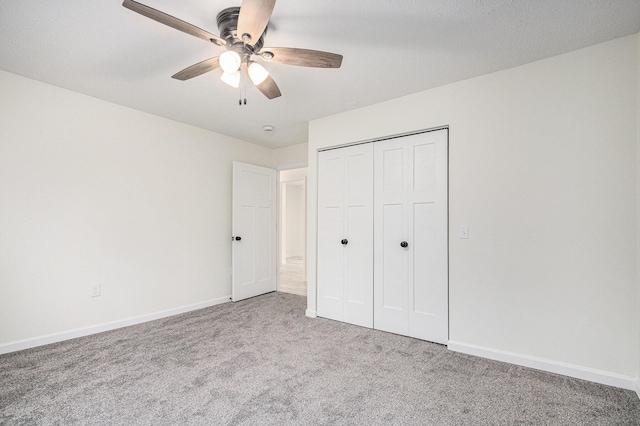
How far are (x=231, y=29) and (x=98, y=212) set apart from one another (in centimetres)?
242

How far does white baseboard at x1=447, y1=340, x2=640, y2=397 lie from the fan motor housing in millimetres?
2788

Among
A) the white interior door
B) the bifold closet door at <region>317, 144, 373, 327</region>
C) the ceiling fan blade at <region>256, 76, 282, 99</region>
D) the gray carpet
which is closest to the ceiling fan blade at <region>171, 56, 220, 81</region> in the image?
the ceiling fan blade at <region>256, 76, 282, 99</region>

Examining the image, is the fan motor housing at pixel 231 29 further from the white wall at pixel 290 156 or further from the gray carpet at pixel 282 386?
the white wall at pixel 290 156

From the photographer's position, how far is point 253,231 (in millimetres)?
4555

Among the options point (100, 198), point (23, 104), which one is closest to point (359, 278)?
point (100, 198)

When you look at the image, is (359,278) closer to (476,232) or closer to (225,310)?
(476,232)

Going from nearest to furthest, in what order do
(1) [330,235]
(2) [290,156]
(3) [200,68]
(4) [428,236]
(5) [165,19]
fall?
(5) [165,19] < (3) [200,68] < (4) [428,236] < (1) [330,235] < (2) [290,156]

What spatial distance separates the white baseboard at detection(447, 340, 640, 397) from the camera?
202 centimetres

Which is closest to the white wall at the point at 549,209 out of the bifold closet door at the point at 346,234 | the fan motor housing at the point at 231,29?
the bifold closet door at the point at 346,234

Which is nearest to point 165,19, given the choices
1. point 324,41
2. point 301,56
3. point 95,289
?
point 301,56

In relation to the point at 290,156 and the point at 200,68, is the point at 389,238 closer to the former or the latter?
the point at 200,68

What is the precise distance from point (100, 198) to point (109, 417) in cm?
219

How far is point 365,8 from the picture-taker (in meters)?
1.78

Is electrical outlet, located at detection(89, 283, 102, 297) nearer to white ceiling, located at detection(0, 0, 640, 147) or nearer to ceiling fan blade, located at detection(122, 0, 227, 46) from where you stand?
white ceiling, located at detection(0, 0, 640, 147)
